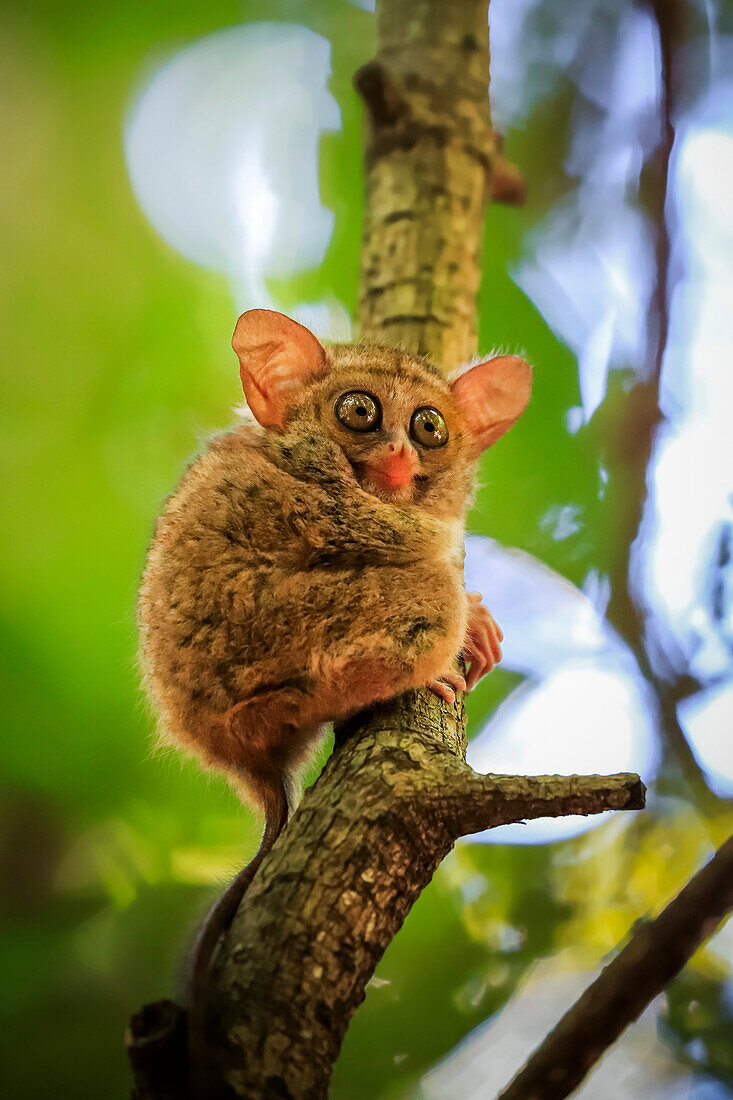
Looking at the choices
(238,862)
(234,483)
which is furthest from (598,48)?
(238,862)

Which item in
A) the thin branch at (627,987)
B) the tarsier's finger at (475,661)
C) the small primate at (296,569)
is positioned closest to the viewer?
the thin branch at (627,987)

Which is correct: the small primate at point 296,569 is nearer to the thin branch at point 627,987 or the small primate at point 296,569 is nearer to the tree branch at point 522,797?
the tree branch at point 522,797

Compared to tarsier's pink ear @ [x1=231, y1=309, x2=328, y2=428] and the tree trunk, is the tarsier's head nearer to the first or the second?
tarsier's pink ear @ [x1=231, y1=309, x2=328, y2=428]

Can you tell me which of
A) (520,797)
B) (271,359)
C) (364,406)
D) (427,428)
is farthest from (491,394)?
(520,797)

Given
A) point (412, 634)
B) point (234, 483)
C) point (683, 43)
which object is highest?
point (683, 43)

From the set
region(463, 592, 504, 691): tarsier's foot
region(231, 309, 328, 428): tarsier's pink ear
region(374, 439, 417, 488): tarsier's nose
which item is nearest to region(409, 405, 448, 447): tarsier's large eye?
region(374, 439, 417, 488): tarsier's nose

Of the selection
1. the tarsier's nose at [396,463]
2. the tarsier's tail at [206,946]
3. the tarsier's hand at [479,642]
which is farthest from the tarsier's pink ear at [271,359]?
the tarsier's tail at [206,946]

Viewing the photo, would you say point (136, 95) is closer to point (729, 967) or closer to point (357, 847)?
point (357, 847)

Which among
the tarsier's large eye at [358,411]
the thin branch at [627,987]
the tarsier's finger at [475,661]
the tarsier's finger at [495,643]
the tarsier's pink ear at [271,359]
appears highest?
the tarsier's pink ear at [271,359]
